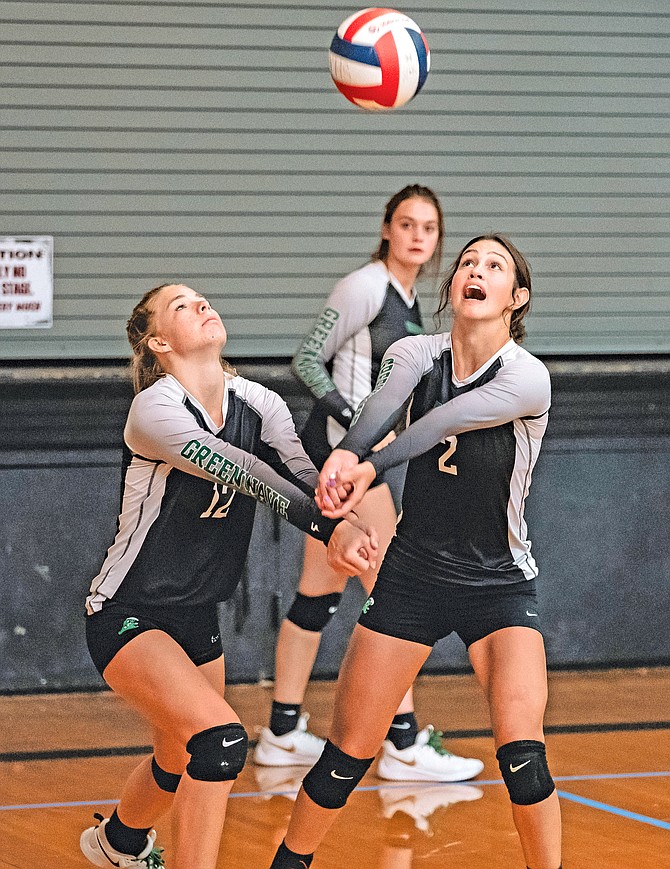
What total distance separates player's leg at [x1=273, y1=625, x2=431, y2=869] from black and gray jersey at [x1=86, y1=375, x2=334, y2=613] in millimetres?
375

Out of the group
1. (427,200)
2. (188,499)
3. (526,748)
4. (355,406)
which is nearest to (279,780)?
(355,406)

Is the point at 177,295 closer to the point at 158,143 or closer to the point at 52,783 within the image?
the point at 52,783

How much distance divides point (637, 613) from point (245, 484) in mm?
4224

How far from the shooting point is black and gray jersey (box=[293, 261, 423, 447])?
5.55 metres

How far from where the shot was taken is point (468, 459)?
155 inches

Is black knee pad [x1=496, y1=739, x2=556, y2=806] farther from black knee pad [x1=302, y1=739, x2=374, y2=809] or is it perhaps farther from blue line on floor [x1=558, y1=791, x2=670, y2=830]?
blue line on floor [x1=558, y1=791, x2=670, y2=830]

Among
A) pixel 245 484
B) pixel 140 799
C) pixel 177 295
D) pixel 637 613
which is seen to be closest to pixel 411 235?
pixel 177 295

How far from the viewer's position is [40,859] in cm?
450

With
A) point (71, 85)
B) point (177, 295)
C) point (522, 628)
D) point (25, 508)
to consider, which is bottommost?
point (25, 508)

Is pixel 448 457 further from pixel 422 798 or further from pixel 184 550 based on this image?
pixel 422 798

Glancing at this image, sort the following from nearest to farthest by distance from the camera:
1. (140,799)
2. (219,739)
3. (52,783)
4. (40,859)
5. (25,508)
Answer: (219,739), (140,799), (40,859), (52,783), (25,508)

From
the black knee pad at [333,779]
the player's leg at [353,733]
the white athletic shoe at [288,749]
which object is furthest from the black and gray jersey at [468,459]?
the white athletic shoe at [288,749]

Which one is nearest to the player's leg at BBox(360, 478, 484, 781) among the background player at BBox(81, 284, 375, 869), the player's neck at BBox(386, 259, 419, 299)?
the player's neck at BBox(386, 259, 419, 299)

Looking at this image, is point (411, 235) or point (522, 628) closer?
point (522, 628)
